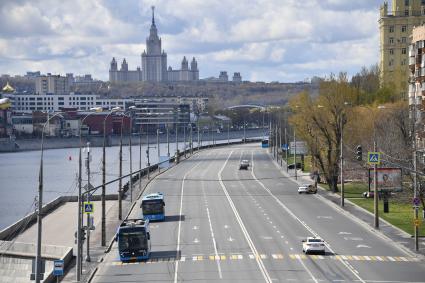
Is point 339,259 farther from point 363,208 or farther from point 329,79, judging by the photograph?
point 329,79

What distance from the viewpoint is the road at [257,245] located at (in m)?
49.0

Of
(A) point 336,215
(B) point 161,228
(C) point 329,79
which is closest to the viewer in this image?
(B) point 161,228

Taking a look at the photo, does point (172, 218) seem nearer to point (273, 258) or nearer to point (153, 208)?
point (153, 208)

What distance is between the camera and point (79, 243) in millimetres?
51188

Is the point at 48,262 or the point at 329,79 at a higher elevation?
the point at 329,79

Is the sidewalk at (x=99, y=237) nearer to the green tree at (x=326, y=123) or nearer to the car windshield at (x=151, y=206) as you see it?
the car windshield at (x=151, y=206)

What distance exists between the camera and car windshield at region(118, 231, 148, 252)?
2205 inches

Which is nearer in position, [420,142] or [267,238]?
[267,238]

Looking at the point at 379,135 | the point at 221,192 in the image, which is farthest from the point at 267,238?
the point at 221,192

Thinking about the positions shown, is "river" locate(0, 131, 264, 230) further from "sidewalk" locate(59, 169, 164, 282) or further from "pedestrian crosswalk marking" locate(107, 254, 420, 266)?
"pedestrian crosswalk marking" locate(107, 254, 420, 266)

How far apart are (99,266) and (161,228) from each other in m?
18.3

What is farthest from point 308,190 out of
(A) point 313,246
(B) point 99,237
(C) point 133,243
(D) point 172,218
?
(C) point 133,243

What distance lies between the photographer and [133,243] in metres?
56.2

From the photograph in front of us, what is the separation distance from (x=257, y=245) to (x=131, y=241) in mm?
8880
